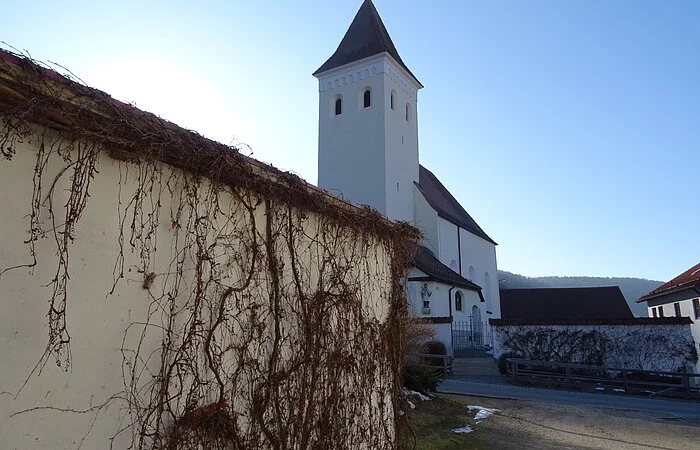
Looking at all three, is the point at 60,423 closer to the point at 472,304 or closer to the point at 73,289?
the point at 73,289

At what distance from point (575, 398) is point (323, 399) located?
441 inches

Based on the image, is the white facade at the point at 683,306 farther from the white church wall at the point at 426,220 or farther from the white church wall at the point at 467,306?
the white church wall at the point at 426,220

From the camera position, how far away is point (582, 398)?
13570 mm

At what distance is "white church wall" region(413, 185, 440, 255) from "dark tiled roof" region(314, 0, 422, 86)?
752 centimetres

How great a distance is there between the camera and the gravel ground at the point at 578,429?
789 centimetres

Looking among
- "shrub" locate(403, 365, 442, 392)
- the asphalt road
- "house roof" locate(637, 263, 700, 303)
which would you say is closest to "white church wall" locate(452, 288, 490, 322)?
the asphalt road

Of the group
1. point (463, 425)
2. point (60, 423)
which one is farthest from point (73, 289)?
point (463, 425)

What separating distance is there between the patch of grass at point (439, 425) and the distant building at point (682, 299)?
10.8 meters

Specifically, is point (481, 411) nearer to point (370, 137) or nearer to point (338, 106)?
point (370, 137)

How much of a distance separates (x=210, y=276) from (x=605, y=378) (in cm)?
1517

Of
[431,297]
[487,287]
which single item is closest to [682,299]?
[431,297]

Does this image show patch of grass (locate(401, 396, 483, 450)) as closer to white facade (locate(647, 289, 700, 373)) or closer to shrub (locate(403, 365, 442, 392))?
shrub (locate(403, 365, 442, 392))

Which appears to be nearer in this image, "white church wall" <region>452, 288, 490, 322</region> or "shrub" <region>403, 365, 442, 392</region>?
"shrub" <region>403, 365, 442, 392</region>

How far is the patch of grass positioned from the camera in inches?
299
